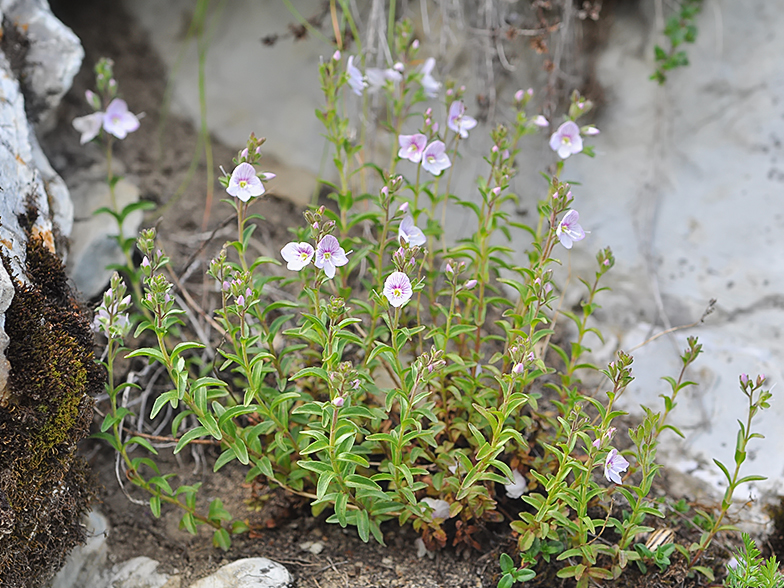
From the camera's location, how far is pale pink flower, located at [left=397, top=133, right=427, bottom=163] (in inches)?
121

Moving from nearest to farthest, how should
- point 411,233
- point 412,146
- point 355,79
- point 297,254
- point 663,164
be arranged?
1. point 297,254
2. point 411,233
3. point 412,146
4. point 355,79
5. point 663,164

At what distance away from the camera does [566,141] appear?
3189 millimetres

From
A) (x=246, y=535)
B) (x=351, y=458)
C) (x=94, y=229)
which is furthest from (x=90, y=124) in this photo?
(x=351, y=458)

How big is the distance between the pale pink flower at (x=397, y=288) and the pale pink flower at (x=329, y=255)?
213mm

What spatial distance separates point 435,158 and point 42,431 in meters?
1.96

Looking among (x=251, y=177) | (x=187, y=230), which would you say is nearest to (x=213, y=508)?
(x=251, y=177)

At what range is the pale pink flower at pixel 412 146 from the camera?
307 cm

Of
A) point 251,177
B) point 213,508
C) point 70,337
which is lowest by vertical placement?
point 213,508

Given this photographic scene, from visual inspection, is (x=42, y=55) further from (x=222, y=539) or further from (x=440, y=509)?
(x=440, y=509)

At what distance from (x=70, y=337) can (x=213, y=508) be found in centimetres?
93

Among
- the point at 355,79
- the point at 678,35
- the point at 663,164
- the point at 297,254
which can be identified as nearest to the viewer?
the point at 297,254

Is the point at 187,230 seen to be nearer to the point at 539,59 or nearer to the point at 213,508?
the point at 213,508

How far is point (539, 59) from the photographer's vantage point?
444 cm

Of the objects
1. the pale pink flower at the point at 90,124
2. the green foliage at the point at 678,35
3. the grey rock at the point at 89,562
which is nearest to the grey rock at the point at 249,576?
the grey rock at the point at 89,562
